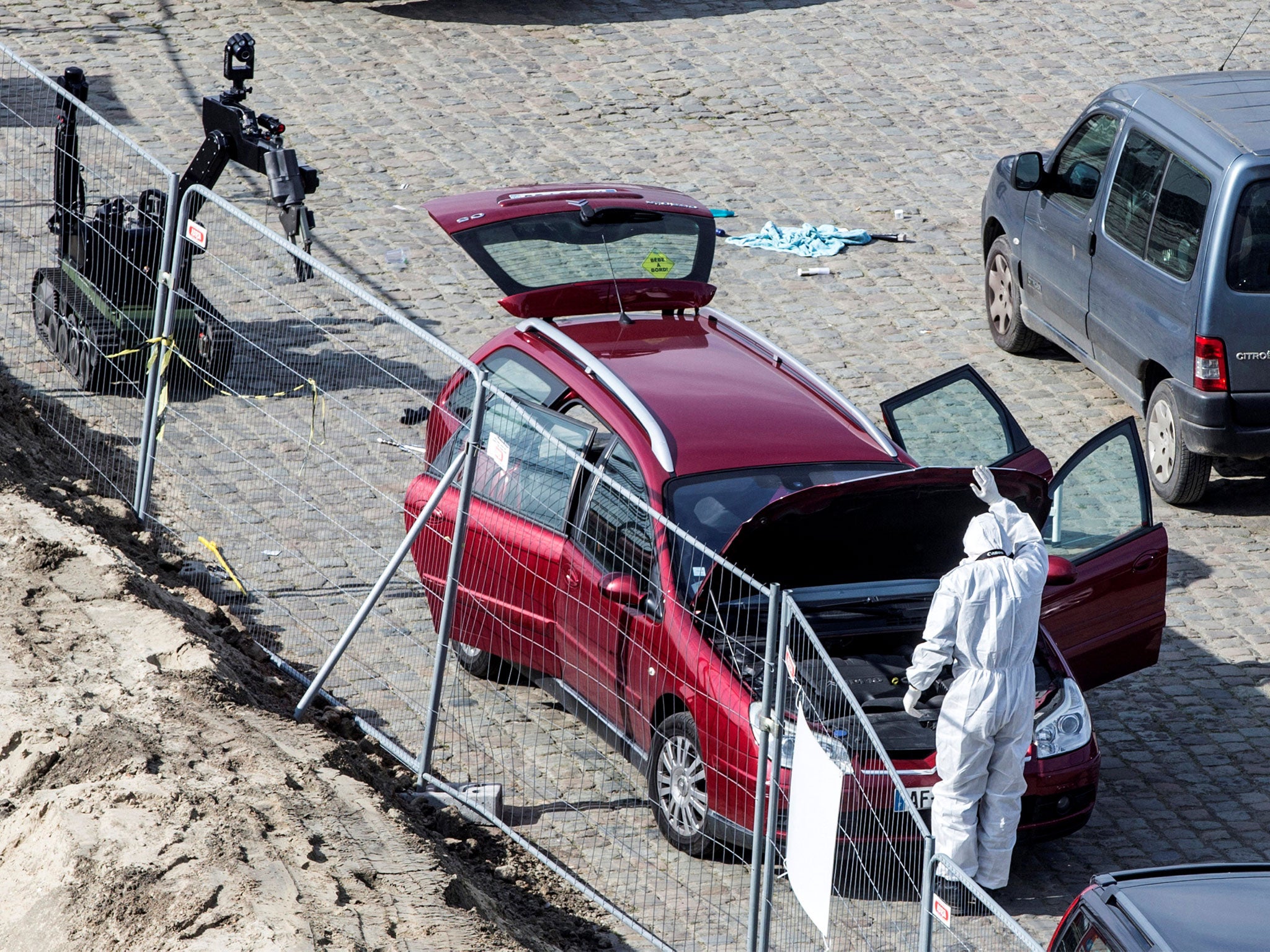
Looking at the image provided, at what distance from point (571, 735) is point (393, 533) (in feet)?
4.94

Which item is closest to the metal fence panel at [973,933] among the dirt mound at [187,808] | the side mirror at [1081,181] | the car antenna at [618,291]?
the dirt mound at [187,808]

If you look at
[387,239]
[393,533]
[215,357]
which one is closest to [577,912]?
[393,533]

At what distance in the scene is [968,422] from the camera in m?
9.05

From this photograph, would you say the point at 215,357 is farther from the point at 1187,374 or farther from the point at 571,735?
the point at 1187,374

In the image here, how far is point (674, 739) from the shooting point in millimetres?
7230

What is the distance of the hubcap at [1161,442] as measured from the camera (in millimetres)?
10742

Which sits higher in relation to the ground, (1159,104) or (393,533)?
(1159,104)

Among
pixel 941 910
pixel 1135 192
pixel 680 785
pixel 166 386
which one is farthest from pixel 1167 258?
pixel 941 910

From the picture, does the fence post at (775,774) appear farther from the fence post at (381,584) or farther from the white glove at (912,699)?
the fence post at (381,584)

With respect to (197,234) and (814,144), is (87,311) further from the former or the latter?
(814,144)

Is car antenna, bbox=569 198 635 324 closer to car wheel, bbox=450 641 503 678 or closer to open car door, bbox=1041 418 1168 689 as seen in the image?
car wheel, bbox=450 641 503 678

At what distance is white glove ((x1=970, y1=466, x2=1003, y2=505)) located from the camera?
23.7 ft

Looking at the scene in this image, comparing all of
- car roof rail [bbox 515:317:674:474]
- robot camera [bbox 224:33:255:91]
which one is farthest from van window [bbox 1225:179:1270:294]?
robot camera [bbox 224:33:255:91]

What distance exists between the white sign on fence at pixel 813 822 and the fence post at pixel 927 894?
37 centimetres
